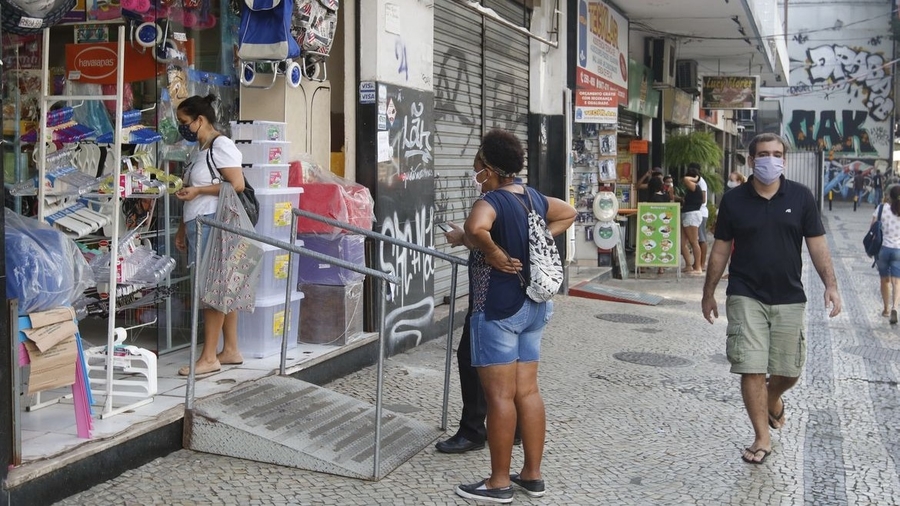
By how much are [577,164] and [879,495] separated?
10.8m

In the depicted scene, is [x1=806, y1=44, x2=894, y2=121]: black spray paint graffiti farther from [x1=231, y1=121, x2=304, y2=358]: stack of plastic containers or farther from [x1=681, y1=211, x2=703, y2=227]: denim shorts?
[x1=231, y1=121, x2=304, y2=358]: stack of plastic containers

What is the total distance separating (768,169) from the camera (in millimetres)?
5355

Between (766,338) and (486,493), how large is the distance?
74.2 inches

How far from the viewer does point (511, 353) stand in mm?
4555

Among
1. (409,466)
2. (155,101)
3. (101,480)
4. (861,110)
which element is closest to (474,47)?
(155,101)

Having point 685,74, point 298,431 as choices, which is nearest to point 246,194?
point 298,431

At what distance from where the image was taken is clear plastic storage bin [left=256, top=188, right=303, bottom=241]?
6.42 metres

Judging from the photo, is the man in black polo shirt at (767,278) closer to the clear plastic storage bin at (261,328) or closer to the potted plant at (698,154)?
the clear plastic storage bin at (261,328)

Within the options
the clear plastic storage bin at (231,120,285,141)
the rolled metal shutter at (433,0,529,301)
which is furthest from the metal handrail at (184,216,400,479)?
the rolled metal shutter at (433,0,529,301)

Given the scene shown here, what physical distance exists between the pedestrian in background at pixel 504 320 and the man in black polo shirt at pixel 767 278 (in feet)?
4.45

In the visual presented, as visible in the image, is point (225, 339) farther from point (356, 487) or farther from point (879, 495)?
point (879, 495)

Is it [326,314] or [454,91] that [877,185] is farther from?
[326,314]

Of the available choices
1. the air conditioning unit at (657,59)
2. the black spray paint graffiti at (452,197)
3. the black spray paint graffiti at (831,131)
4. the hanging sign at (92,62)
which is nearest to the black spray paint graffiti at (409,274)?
the black spray paint graffiti at (452,197)

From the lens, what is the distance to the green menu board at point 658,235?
1464 centimetres
